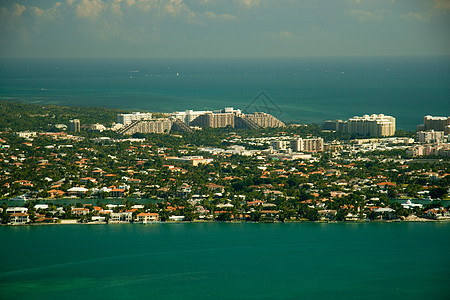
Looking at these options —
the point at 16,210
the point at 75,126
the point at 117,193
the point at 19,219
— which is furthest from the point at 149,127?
the point at 19,219

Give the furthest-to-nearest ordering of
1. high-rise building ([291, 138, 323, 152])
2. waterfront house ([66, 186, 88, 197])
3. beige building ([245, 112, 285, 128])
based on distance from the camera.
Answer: beige building ([245, 112, 285, 128]) < high-rise building ([291, 138, 323, 152]) < waterfront house ([66, 186, 88, 197])

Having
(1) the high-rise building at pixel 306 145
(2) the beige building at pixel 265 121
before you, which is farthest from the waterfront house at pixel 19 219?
(2) the beige building at pixel 265 121

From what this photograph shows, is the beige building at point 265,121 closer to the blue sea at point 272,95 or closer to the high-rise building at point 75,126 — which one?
the blue sea at point 272,95

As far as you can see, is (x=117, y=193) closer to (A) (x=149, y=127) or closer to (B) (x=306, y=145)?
(B) (x=306, y=145)

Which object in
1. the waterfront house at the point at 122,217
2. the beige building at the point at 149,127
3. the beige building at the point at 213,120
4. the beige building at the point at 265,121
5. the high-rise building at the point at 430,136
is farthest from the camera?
the beige building at the point at 213,120

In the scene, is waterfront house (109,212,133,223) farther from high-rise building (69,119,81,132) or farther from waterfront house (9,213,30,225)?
high-rise building (69,119,81,132)

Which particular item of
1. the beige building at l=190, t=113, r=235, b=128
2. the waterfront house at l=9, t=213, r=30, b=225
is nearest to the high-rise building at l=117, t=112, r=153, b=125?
the beige building at l=190, t=113, r=235, b=128

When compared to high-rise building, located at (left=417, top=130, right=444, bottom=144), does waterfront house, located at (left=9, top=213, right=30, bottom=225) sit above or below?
below

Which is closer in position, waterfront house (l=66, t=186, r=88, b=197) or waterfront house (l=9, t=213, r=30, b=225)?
waterfront house (l=9, t=213, r=30, b=225)
